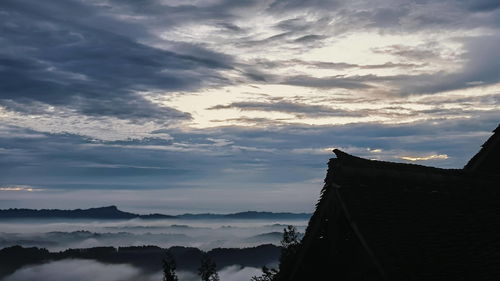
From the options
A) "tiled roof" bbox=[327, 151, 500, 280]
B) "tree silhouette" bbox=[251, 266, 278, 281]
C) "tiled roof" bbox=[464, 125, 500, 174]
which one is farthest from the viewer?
"tree silhouette" bbox=[251, 266, 278, 281]

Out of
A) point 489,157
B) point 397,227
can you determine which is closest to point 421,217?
point 397,227

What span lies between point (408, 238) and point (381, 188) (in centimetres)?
148

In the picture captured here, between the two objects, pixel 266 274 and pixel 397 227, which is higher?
pixel 397 227

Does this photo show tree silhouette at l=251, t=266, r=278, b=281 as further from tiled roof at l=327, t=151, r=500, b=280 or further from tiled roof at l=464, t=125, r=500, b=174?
tiled roof at l=327, t=151, r=500, b=280

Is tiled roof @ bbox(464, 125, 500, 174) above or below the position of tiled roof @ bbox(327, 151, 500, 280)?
above

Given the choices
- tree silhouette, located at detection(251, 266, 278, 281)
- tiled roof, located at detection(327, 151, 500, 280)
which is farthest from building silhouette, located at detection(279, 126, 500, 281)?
tree silhouette, located at detection(251, 266, 278, 281)

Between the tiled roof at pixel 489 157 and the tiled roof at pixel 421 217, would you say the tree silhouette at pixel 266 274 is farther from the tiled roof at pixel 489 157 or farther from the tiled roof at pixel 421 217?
the tiled roof at pixel 421 217

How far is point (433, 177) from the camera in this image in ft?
46.4

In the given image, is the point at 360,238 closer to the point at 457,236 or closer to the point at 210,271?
the point at 457,236

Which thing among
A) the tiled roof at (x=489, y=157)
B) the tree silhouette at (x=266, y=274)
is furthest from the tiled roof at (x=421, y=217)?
the tree silhouette at (x=266, y=274)

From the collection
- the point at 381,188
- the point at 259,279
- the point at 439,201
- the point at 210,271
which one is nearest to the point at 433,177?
the point at 439,201

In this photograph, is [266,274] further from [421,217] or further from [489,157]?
[421,217]

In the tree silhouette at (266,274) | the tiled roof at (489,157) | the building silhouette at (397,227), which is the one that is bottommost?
the tree silhouette at (266,274)

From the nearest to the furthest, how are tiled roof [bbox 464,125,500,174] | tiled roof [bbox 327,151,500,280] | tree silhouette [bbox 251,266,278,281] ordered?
tiled roof [bbox 327,151,500,280] < tiled roof [bbox 464,125,500,174] < tree silhouette [bbox 251,266,278,281]
